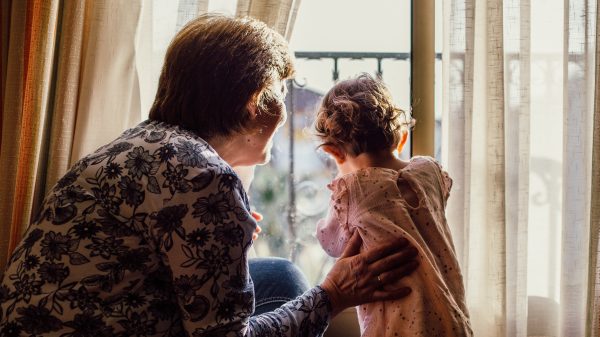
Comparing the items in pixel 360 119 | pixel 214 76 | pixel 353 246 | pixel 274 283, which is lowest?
pixel 274 283

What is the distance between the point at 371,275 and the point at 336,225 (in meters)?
0.24

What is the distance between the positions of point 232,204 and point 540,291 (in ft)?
3.66

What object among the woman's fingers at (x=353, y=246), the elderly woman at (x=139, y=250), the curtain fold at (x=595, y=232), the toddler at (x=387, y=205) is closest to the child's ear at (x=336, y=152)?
the toddler at (x=387, y=205)

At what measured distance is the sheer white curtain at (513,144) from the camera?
164 centimetres

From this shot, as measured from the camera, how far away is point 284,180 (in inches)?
75.5

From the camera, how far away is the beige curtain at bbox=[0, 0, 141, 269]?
1.55m

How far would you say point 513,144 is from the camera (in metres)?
1.66

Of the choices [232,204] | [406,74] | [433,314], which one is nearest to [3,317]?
[232,204]

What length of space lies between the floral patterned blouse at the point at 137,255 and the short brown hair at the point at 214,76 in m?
0.13

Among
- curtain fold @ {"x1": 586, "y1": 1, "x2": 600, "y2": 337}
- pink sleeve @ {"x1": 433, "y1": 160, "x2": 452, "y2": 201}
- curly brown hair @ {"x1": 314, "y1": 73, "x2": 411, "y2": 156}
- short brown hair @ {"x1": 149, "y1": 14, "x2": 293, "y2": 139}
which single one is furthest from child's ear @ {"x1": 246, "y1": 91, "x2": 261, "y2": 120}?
curtain fold @ {"x1": 586, "y1": 1, "x2": 600, "y2": 337}

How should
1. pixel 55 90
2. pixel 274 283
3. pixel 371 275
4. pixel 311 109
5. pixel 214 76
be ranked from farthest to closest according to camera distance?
pixel 311 109 → pixel 55 90 → pixel 274 283 → pixel 371 275 → pixel 214 76

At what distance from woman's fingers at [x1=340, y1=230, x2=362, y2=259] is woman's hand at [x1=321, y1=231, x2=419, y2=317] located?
25 mm

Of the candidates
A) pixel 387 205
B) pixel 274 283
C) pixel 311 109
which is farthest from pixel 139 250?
pixel 311 109

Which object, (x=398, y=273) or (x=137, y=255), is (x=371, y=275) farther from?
(x=137, y=255)
